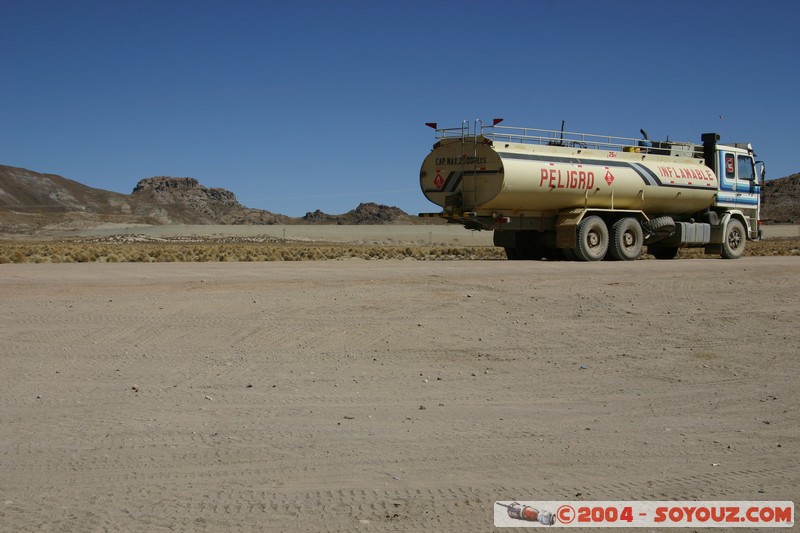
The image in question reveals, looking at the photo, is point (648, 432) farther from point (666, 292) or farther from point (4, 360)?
point (666, 292)

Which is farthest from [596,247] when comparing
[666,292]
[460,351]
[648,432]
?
[648,432]

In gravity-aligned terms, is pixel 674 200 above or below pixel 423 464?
above

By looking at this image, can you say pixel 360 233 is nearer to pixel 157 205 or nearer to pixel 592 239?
pixel 592 239

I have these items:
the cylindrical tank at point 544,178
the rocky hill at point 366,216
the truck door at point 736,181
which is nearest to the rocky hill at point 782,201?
the rocky hill at point 366,216

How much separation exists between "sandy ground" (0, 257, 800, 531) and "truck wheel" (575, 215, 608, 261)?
8566 mm

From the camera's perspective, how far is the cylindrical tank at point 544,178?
74.6 ft

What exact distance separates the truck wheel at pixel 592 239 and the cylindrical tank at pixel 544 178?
580 mm

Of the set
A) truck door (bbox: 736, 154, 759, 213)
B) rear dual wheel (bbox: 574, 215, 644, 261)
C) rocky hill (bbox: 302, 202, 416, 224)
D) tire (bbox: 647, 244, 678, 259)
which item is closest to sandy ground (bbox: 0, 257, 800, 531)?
rear dual wheel (bbox: 574, 215, 644, 261)

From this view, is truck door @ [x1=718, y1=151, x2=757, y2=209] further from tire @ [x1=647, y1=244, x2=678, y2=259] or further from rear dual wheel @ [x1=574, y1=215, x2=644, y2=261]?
rear dual wheel @ [x1=574, y1=215, x2=644, y2=261]

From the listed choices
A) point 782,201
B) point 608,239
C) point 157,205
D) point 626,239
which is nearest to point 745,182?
point 626,239

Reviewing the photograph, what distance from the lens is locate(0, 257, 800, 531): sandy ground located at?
222 inches

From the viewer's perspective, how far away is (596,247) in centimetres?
2498

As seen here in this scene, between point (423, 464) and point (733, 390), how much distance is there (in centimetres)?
447

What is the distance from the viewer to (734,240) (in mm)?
28938
